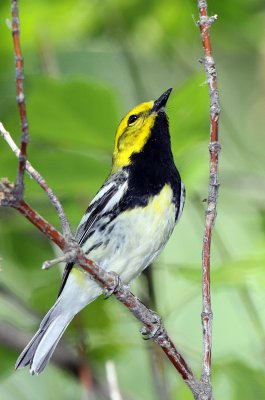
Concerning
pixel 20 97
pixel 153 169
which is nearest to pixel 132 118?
pixel 153 169

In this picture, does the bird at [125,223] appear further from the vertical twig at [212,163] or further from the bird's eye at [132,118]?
the vertical twig at [212,163]

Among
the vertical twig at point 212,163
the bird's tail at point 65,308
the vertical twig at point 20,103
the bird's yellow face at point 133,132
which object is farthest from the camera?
the bird's yellow face at point 133,132

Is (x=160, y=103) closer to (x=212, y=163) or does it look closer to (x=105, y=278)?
(x=212, y=163)

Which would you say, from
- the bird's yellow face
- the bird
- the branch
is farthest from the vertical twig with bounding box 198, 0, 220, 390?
the bird's yellow face

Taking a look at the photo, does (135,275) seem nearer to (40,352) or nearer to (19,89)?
(40,352)

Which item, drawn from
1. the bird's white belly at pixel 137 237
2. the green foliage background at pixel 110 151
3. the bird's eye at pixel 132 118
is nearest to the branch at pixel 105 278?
the green foliage background at pixel 110 151

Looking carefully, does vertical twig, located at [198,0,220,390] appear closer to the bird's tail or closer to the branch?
the branch
